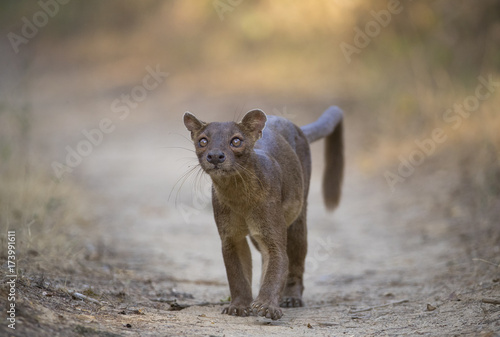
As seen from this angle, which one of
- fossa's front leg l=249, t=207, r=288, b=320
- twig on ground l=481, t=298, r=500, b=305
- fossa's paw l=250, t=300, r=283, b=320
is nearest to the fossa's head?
fossa's front leg l=249, t=207, r=288, b=320

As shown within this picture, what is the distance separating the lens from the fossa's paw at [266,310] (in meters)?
4.79

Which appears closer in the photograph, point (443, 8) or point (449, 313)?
point (449, 313)

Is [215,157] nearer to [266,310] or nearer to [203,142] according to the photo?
[203,142]

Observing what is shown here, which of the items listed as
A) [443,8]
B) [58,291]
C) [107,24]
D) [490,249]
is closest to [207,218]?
[490,249]

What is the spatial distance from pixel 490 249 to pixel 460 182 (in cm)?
300

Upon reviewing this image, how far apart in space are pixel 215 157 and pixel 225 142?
0.20 metres

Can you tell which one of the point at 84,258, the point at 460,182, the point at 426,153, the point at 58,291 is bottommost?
the point at 58,291

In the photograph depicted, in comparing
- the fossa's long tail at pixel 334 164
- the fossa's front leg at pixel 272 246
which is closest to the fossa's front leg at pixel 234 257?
the fossa's front leg at pixel 272 246

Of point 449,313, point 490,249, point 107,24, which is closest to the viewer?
point 449,313

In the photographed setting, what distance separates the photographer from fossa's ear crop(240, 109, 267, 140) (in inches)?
201

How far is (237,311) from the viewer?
16.9 ft

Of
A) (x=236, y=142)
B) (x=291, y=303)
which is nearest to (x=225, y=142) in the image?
(x=236, y=142)

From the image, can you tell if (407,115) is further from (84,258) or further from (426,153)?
(84,258)

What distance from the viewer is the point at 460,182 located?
9570 mm
